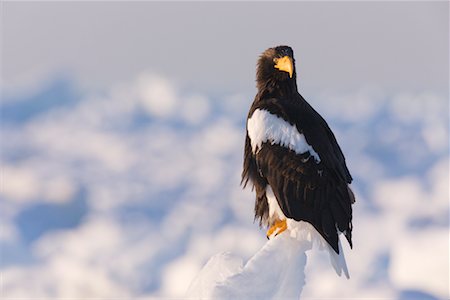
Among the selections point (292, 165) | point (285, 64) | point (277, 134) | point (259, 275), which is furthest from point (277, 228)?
point (285, 64)

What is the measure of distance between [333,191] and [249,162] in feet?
2.83

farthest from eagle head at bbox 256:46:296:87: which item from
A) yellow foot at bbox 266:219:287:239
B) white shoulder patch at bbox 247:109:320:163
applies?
yellow foot at bbox 266:219:287:239

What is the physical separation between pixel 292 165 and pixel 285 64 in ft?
3.20

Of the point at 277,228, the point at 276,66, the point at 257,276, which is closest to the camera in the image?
the point at 257,276

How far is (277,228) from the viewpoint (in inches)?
229

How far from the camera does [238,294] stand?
14.7 feet

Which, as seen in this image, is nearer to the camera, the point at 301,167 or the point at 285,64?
the point at 301,167

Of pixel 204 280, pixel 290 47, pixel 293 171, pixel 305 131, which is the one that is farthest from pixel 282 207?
pixel 290 47

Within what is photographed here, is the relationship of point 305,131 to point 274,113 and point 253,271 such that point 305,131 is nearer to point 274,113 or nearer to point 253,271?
point 274,113

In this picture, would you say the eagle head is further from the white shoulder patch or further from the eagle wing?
the white shoulder patch

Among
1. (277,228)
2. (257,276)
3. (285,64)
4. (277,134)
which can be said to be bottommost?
(257,276)

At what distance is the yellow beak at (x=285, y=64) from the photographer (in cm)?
583

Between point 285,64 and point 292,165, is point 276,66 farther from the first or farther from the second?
point 292,165

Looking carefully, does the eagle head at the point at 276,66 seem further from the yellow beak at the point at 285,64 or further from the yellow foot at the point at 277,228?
the yellow foot at the point at 277,228
